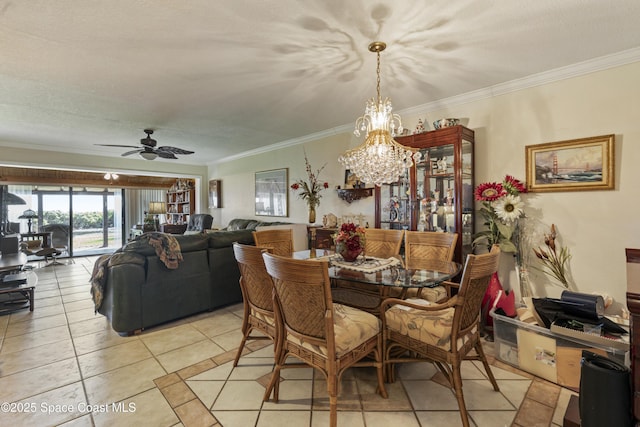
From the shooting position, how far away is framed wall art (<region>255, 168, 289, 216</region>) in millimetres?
5561

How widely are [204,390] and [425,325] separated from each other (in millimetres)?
1584

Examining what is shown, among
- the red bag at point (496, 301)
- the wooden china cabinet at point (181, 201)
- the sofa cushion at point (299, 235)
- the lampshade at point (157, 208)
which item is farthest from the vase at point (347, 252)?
the lampshade at point (157, 208)

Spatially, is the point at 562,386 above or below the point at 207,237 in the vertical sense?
below

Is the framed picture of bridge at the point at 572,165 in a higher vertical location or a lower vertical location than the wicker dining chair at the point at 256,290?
higher

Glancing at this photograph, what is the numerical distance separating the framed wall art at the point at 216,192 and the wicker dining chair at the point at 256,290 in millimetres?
5697

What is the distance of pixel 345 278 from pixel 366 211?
238 centimetres

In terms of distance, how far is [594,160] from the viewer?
2.51m

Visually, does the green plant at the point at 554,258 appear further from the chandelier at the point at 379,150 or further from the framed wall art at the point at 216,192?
the framed wall art at the point at 216,192

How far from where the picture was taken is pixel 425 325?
1774mm

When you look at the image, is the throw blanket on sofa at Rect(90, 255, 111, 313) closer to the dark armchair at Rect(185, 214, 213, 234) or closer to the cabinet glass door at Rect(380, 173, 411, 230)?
the cabinet glass door at Rect(380, 173, 411, 230)

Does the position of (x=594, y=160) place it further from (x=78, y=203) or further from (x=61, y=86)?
(x=78, y=203)

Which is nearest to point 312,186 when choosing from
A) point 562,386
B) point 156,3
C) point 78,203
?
point 156,3

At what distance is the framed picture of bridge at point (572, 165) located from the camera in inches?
96.6

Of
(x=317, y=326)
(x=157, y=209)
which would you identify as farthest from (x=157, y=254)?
(x=157, y=209)
